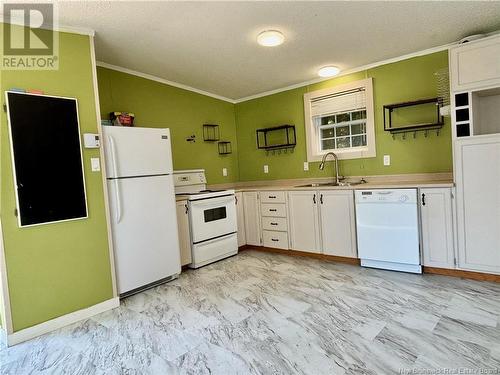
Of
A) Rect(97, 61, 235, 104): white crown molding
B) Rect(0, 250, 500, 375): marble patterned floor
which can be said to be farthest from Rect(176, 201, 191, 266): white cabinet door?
Rect(97, 61, 235, 104): white crown molding

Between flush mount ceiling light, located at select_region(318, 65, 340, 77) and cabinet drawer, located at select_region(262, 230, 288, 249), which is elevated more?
flush mount ceiling light, located at select_region(318, 65, 340, 77)

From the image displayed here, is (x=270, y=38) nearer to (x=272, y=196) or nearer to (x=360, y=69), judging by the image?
(x=360, y=69)

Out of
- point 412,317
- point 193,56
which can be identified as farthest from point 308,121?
point 412,317

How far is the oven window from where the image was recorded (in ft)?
12.2

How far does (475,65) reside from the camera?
8.75 feet

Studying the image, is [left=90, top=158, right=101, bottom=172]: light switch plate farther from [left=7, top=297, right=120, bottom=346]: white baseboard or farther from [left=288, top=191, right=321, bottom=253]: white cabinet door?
[left=288, top=191, right=321, bottom=253]: white cabinet door

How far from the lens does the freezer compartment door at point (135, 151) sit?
2.70m

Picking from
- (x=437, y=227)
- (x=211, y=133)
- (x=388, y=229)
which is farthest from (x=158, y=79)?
(x=437, y=227)

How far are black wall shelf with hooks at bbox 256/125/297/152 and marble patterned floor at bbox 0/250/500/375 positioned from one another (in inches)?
81.1

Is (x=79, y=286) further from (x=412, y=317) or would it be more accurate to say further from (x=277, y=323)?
(x=412, y=317)

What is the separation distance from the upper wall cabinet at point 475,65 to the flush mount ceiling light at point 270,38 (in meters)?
1.55

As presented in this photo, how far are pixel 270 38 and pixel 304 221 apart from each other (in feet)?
6.86

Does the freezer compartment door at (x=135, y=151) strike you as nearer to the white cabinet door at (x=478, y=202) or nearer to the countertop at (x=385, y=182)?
the countertop at (x=385, y=182)

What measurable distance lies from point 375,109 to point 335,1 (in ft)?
5.57
